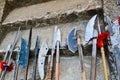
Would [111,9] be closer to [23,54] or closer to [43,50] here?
[43,50]

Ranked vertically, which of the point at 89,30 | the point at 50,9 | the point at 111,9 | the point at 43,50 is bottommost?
the point at 43,50

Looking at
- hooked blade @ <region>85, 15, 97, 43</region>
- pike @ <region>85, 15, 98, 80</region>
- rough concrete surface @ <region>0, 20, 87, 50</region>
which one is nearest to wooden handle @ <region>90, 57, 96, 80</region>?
pike @ <region>85, 15, 98, 80</region>

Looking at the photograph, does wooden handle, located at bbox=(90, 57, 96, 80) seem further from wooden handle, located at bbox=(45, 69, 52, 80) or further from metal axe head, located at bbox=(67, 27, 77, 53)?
wooden handle, located at bbox=(45, 69, 52, 80)

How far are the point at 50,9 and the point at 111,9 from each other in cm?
63

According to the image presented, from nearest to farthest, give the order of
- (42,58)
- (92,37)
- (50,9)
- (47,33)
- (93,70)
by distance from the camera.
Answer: (93,70)
(92,37)
(42,58)
(47,33)
(50,9)

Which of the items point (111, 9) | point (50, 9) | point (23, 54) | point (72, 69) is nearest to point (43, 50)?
point (23, 54)

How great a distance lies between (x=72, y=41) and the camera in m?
1.55

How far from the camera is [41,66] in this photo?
1.53 metres

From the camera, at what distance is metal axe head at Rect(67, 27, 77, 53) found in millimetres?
1513

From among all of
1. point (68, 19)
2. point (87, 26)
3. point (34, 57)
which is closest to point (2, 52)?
point (34, 57)

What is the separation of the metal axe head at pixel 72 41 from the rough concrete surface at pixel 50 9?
0.22 m

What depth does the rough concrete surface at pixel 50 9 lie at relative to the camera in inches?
67.6

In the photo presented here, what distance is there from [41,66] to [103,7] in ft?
2.17

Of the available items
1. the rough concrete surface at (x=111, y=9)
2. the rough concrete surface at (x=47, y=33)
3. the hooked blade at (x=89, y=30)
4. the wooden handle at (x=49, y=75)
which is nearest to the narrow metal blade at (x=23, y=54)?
the rough concrete surface at (x=47, y=33)
